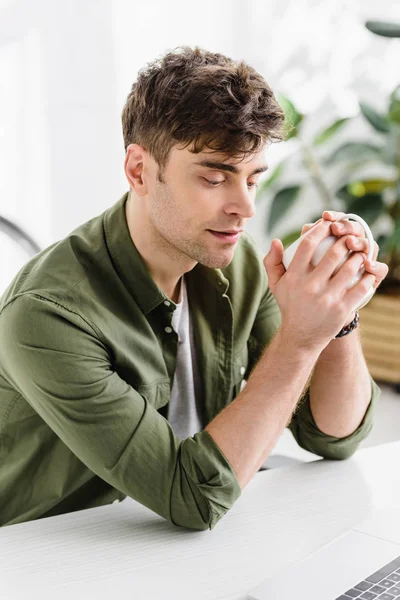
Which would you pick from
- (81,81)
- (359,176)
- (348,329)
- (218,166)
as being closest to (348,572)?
(348,329)

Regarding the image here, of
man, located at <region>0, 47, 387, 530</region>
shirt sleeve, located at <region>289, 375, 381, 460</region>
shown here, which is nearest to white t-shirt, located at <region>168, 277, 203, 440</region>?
man, located at <region>0, 47, 387, 530</region>

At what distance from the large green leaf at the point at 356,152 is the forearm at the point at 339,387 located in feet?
7.39

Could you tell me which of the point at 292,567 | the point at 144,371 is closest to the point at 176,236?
the point at 144,371

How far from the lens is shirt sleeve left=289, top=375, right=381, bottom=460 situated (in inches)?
51.4

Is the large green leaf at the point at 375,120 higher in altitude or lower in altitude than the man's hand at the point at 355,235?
lower

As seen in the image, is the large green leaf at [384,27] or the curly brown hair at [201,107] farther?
the large green leaf at [384,27]

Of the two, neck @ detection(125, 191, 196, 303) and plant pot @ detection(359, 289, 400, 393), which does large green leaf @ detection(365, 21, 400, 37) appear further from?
neck @ detection(125, 191, 196, 303)

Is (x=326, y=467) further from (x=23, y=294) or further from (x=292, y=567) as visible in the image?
(x=23, y=294)

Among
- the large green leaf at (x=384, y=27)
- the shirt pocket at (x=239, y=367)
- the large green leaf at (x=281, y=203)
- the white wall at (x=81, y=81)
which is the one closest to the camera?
the shirt pocket at (x=239, y=367)

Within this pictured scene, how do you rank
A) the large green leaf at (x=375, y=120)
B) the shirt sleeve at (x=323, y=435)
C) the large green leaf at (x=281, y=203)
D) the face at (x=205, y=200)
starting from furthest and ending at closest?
the large green leaf at (x=281, y=203)
the large green leaf at (x=375, y=120)
the shirt sleeve at (x=323, y=435)
the face at (x=205, y=200)

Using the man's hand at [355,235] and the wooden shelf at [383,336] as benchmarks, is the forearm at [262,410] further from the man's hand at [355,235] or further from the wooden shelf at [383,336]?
the wooden shelf at [383,336]

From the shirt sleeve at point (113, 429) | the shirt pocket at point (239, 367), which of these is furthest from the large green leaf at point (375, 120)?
the shirt sleeve at point (113, 429)

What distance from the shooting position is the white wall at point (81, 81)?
267 centimetres

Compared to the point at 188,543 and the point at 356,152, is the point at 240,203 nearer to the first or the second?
the point at 188,543
